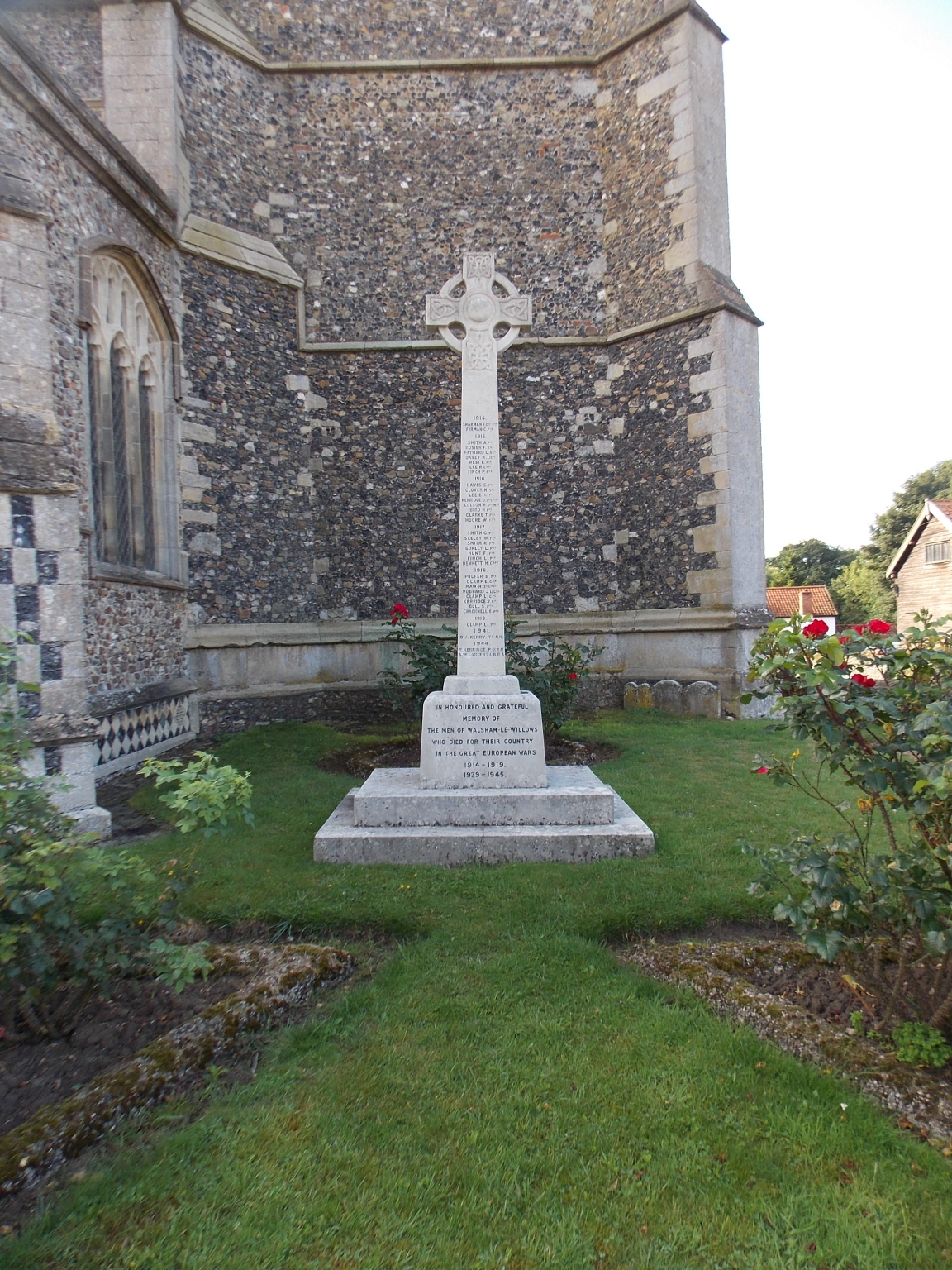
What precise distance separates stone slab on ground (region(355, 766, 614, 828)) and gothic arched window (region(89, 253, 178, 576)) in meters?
4.59

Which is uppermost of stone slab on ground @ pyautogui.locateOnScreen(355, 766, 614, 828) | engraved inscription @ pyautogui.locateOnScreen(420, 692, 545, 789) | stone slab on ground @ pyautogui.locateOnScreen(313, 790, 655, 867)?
engraved inscription @ pyautogui.locateOnScreen(420, 692, 545, 789)

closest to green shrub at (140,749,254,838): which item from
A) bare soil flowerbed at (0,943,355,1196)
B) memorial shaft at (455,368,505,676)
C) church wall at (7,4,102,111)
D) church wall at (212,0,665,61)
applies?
bare soil flowerbed at (0,943,355,1196)

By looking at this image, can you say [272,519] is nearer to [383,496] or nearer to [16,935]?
[383,496]

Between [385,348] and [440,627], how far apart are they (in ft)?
13.6

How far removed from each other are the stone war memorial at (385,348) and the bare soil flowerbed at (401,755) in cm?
201

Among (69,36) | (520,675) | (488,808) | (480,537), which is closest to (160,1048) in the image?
(488,808)

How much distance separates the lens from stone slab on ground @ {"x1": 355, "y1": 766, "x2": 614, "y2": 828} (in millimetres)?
4609

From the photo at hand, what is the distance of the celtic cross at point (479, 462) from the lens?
5.24m

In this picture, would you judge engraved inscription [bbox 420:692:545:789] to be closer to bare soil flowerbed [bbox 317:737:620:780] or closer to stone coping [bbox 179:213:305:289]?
bare soil flowerbed [bbox 317:737:620:780]

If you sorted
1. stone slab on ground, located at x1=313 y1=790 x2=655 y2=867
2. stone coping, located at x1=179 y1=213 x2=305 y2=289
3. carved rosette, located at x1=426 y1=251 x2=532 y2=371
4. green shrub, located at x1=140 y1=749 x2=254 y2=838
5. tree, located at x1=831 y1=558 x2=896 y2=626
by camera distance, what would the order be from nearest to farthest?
green shrub, located at x1=140 y1=749 x2=254 y2=838
stone slab on ground, located at x1=313 y1=790 x2=655 y2=867
carved rosette, located at x1=426 y1=251 x2=532 y2=371
stone coping, located at x1=179 y1=213 x2=305 y2=289
tree, located at x1=831 y1=558 x2=896 y2=626

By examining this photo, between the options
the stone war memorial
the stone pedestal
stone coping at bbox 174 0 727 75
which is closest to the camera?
the stone pedestal

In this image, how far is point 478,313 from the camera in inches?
217

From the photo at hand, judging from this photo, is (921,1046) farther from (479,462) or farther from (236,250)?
(236,250)

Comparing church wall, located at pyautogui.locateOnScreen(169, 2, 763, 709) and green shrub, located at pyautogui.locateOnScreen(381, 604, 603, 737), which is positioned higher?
church wall, located at pyautogui.locateOnScreen(169, 2, 763, 709)
